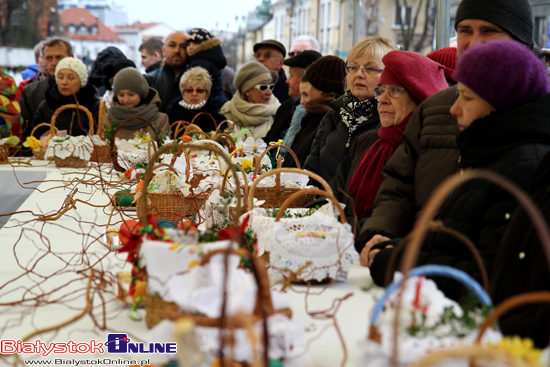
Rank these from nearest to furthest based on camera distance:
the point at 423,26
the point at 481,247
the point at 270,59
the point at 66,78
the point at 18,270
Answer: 1. the point at 481,247
2. the point at 18,270
3. the point at 66,78
4. the point at 270,59
5. the point at 423,26

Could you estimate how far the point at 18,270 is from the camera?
1885 mm

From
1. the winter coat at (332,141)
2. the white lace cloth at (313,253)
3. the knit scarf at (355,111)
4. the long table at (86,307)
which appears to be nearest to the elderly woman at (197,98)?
the winter coat at (332,141)

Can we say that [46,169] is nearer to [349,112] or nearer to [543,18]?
[349,112]

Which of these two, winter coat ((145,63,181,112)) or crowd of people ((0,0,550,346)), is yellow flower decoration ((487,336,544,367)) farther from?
winter coat ((145,63,181,112))

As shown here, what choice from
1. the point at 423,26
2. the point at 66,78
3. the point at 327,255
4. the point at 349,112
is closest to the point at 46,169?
the point at 66,78

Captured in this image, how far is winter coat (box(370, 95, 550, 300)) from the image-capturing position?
1.56m

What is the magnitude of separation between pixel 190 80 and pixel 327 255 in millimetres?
3786

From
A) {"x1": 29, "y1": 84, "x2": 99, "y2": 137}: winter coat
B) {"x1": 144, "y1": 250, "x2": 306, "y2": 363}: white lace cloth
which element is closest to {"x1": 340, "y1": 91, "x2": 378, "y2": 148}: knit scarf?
{"x1": 144, "y1": 250, "x2": 306, "y2": 363}: white lace cloth

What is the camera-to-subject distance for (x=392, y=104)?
8.10 feet

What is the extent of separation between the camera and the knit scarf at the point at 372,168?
2494mm

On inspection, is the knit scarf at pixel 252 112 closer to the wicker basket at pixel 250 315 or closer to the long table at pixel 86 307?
the long table at pixel 86 307

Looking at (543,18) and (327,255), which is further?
(543,18)

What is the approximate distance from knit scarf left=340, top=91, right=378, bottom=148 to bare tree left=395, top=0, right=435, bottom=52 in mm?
4056

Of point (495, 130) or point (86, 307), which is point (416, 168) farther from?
point (86, 307)
